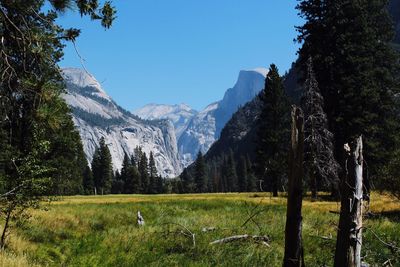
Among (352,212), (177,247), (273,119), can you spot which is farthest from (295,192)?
(273,119)

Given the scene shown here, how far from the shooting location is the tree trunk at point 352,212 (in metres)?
7.36

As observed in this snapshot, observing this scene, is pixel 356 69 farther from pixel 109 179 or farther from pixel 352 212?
pixel 109 179

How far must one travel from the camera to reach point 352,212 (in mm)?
7367

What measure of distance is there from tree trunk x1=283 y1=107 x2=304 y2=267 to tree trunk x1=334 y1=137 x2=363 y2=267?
2.42ft

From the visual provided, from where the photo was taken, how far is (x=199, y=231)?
53.6ft

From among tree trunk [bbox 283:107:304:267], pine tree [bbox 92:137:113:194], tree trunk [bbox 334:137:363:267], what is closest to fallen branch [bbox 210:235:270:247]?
tree trunk [bbox 283:107:304:267]

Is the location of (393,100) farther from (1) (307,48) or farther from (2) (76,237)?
(2) (76,237)

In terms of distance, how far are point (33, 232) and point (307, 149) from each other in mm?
21556

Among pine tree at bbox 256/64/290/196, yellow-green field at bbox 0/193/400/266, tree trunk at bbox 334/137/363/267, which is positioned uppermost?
pine tree at bbox 256/64/290/196

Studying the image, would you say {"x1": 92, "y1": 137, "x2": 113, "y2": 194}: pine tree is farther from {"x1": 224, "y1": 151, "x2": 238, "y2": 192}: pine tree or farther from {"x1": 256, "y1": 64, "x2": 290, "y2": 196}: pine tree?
{"x1": 256, "y1": 64, "x2": 290, "y2": 196}: pine tree

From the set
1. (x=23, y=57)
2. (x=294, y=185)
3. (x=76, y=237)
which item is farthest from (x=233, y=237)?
(x=23, y=57)

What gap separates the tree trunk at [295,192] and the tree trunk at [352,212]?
738 millimetres

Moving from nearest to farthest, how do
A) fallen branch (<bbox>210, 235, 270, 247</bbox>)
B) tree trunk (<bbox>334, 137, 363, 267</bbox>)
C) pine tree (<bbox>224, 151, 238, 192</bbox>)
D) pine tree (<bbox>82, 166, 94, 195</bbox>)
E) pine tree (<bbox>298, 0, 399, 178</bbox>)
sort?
tree trunk (<bbox>334, 137, 363, 267</bbox>), fallen branch (<bbox>210, 235, 270, 247</bbox>), pine tree (<bbox>298, 0, 399, 178</bbox>), pine tree (<bbox>82, 166, 94, 195</bbox>), pine tree (<bbox>224, 151, 238, 192</bbox>)

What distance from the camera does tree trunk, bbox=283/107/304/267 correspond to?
26.0ft
